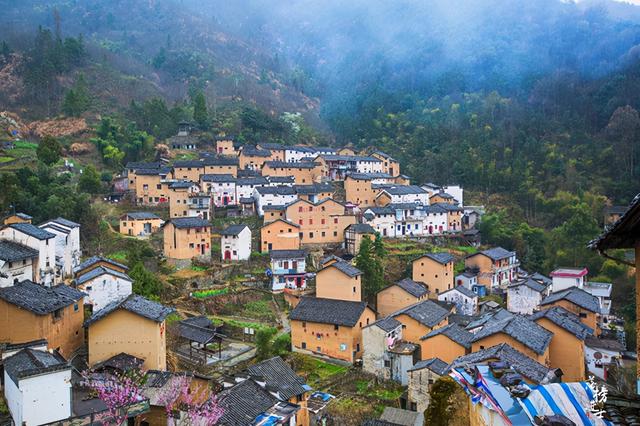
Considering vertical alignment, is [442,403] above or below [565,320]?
above

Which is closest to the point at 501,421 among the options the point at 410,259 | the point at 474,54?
Answer: the point at 410,259

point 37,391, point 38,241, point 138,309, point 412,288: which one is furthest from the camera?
point 412,288

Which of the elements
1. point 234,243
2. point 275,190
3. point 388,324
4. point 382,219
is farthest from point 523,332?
point 275,190

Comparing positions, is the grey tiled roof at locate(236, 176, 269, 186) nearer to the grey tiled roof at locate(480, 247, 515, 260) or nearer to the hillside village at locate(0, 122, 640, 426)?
the hillside village at locate(0, 122, 640, 426)

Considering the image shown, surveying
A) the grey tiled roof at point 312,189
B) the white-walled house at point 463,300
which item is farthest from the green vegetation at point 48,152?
the white-walled house at point 463,300

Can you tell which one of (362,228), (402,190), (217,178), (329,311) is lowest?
(329,311)

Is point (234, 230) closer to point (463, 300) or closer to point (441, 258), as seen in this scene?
point (441, 258)

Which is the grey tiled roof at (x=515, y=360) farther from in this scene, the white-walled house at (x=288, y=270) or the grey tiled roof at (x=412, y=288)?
the white-walled house at (x=288, y=270)

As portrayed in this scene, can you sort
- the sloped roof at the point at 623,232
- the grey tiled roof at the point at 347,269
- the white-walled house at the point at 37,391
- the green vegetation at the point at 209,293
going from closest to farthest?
the sloped roof at the point at 623,232, the white-walled house at the point at 37,391, the grey tiled roof at the point at 347,269, the green vegetation at the point at 209,293

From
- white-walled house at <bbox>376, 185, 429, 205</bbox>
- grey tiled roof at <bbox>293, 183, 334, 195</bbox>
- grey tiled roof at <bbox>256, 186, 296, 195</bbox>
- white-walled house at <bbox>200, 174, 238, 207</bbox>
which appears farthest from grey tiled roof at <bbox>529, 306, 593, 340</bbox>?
white-walled house at <bbox>200, 174, 238, 207</bbox>
